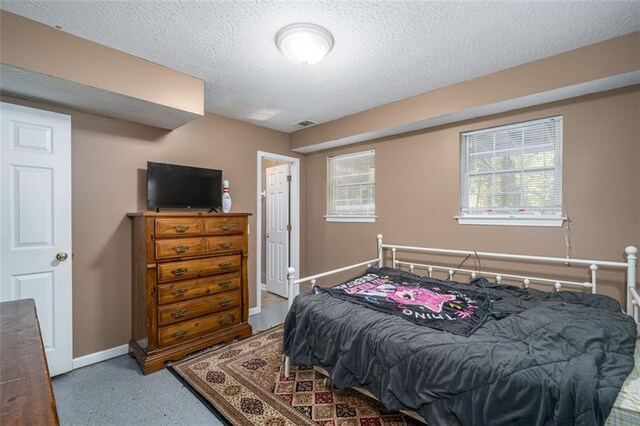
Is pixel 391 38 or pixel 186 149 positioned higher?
pixel 391 38

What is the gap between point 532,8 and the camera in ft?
5.17

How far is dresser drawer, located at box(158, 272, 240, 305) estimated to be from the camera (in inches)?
91.7

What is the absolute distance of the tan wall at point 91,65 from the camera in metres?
1.65

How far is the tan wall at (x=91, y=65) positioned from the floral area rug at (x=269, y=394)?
2115 millimetres

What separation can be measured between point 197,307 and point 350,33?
249cm

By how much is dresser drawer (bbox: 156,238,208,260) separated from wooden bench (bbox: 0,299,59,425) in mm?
1074

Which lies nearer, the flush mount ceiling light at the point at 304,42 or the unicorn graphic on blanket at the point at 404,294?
the flush mount ceiling light at the point at 304,42

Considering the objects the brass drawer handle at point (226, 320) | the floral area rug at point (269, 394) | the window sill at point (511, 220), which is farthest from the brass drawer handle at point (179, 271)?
the window sill at point (511, 220)

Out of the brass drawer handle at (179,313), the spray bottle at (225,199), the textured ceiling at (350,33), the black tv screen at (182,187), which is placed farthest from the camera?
the spray bottle at (225,199)

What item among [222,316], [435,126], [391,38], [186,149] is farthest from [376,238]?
[186,149]

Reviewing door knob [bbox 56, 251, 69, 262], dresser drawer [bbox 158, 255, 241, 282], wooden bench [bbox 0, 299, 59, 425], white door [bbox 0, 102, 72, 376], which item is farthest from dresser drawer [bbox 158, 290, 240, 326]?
wooden bench [bbox 0, 299, 59, 425]

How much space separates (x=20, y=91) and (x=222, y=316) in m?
2.30

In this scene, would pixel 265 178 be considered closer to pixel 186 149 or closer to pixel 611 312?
pixel 186 149

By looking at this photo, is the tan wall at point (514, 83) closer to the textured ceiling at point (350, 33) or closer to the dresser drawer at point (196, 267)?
the textured ceiling at point (350, 33)
